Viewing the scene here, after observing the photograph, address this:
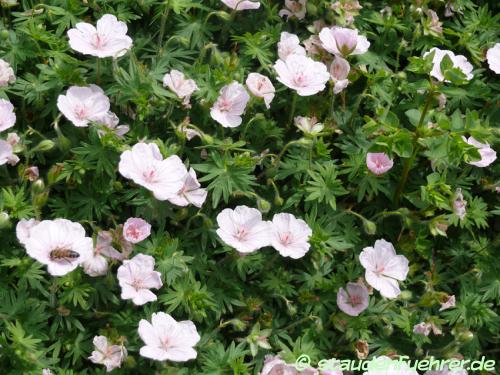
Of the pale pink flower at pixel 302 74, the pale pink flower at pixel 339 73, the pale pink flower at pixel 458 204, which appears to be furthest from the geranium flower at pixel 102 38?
the pale pink flower at pixel 458 204

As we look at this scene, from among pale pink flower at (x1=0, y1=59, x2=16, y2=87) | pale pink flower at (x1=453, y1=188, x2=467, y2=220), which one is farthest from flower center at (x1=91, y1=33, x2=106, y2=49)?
pale pink flower at (x1=453, y1=188, x2=467, y2=220)

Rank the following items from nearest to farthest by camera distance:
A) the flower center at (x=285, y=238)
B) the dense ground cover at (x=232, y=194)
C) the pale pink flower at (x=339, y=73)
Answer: the dense ground cover at (x=232, y=194), the flower center at (x=285, y=238), the pale pink flower at (x=339, y=73)

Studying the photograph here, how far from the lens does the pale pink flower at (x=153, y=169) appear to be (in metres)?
2.47

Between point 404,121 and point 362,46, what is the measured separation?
0.37 meters

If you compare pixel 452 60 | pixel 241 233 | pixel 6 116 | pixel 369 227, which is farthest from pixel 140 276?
pixel 452 60

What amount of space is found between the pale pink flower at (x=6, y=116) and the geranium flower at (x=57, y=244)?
396mm

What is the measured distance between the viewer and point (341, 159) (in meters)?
2.98

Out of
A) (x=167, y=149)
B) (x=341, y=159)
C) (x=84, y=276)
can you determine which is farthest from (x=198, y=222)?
(x=341, y=159)

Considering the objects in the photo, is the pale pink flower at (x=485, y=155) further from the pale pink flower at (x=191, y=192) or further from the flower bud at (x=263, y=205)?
the pale pink flower at (x=191, y=192)

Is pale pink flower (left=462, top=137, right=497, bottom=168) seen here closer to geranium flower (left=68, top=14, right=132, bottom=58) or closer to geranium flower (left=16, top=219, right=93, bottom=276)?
geranium flower (left=68, top=14, right=132, bottom=58)

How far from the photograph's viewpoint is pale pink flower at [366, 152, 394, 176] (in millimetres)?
2857

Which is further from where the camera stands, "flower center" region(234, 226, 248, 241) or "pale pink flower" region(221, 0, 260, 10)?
"pale pink flower" region(221, 0, 260, 10)

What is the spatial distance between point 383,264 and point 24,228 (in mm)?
1271

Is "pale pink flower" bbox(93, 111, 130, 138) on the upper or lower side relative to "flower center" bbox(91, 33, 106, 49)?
lower
